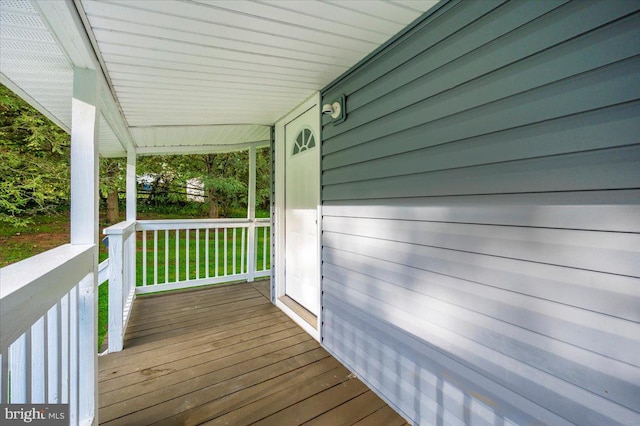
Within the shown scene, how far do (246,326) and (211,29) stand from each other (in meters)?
2.74

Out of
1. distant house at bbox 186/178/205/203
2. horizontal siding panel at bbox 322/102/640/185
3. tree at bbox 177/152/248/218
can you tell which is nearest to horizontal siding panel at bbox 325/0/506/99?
horizontal siding panel at bbox 322/102/640/185

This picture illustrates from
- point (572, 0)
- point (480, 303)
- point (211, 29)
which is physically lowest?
point (480, 303)

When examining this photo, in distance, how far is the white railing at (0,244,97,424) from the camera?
0.88m

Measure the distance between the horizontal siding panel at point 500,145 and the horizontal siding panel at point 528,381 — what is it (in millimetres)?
891

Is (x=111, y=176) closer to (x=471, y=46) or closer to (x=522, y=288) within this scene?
(x=471, y=46)

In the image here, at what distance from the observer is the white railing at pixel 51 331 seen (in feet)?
2.87

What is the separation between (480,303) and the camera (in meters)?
1.39

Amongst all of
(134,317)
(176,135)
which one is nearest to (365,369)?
(134,317)

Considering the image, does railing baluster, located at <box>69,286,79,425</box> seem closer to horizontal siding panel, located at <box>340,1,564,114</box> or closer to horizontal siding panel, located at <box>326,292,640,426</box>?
horizontal siding panel, located at <box>326,292,640,426</box>

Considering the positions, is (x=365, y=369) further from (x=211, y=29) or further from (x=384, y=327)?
(x=211, y=29)

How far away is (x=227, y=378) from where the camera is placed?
2.26 m

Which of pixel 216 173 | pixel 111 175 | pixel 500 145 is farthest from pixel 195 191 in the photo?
pixel 500 145

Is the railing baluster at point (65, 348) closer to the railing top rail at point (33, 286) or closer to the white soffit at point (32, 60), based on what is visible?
the railing top rail at point (33, 286)

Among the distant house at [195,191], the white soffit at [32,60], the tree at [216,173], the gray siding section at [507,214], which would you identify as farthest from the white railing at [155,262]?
the distant house at [195,191]
